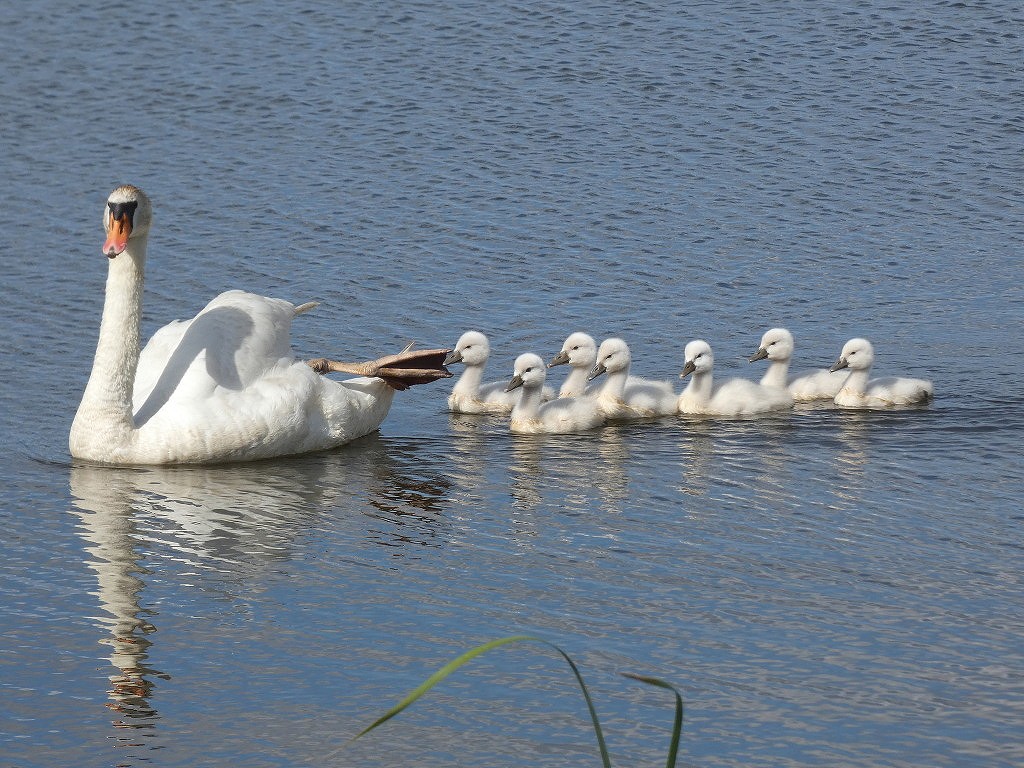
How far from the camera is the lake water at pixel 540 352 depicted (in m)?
7.48

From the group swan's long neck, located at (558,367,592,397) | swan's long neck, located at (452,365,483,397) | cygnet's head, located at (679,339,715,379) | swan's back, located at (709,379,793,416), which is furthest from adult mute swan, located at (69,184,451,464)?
swan's back, located at (709,379,793,416)

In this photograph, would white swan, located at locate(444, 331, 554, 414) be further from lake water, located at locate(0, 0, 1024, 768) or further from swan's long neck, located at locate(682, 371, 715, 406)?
swan's long neck, located at locate(682, 371, 715, 406)

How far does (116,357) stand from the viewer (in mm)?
11234

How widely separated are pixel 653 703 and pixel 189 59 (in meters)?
16.0

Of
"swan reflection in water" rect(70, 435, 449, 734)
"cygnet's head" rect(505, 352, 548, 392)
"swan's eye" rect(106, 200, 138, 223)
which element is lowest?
"swan reflection in water" rect(70, 435, 449, 734)

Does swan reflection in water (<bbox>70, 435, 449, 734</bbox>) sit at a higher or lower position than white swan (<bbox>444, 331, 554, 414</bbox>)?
lower

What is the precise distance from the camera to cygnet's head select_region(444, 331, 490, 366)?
1272 cm

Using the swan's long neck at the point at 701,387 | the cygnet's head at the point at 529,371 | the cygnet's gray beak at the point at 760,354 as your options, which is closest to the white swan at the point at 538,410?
the cygnet's head at the point at 529,371

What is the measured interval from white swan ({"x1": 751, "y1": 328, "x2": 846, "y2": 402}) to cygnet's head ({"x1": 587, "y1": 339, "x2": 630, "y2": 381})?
97cm

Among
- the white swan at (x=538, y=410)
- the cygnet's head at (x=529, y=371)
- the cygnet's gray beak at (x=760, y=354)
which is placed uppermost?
the cygnet's gray beak at (x=760, y=354)

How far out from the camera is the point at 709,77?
2050 centimetres

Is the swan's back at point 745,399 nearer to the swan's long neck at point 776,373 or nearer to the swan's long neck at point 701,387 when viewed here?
the swan's long neck at point 701,387

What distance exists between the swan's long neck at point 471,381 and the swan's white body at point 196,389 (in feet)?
3.60

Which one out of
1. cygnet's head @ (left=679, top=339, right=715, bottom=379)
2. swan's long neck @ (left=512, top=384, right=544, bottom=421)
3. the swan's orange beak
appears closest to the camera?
the swan's orange beak
